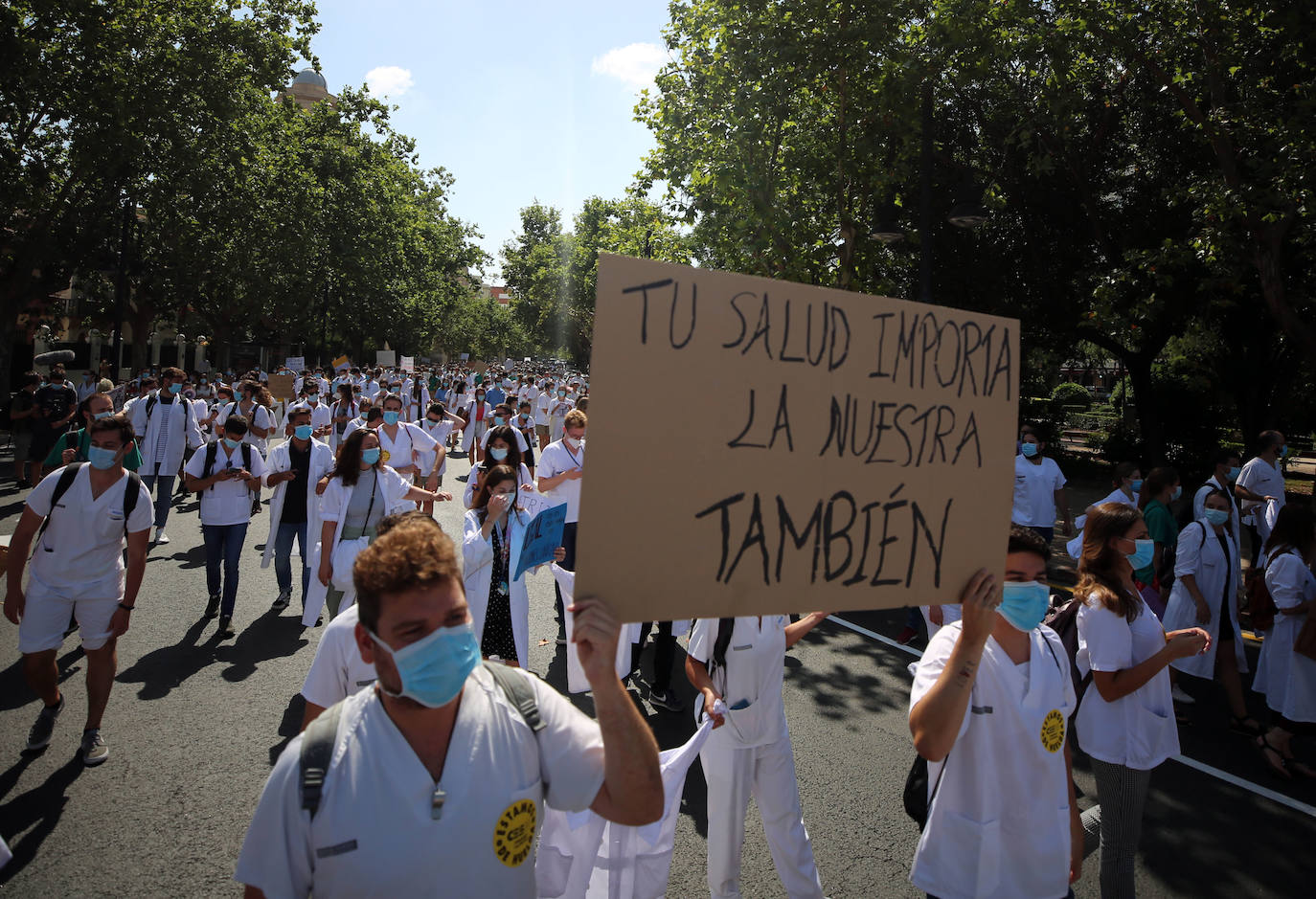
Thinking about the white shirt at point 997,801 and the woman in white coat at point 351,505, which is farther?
the woman in white coat at point 351,505

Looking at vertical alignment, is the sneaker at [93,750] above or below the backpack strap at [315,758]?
below

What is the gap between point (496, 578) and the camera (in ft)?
16.5

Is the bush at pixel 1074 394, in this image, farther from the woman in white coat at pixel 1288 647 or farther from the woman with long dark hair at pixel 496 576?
the woman with long dark hair at pixel 496 576

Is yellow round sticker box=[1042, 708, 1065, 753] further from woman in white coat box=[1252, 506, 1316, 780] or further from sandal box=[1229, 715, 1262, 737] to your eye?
sandal box=[1229, 715, 1262, 737]

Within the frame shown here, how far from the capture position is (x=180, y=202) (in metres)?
27.7

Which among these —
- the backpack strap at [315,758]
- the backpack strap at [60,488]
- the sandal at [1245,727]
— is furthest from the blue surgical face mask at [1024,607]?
the backpack strap at [60,488]

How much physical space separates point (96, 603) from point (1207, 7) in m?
15.0

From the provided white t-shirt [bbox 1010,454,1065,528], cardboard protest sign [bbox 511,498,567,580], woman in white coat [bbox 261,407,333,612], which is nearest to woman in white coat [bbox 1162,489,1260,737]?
white t-shirt [bbox 1010,454,1065,528]

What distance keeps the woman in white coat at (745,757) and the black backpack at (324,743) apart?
1.61 meters

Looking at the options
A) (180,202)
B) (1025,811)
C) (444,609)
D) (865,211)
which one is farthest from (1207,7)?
(180,202)

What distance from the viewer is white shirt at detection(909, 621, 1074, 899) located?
99.5 inches

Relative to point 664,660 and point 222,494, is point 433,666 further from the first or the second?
point 222,494

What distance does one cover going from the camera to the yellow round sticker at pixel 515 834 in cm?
181

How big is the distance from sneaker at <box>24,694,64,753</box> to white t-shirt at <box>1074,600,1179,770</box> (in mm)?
5474
